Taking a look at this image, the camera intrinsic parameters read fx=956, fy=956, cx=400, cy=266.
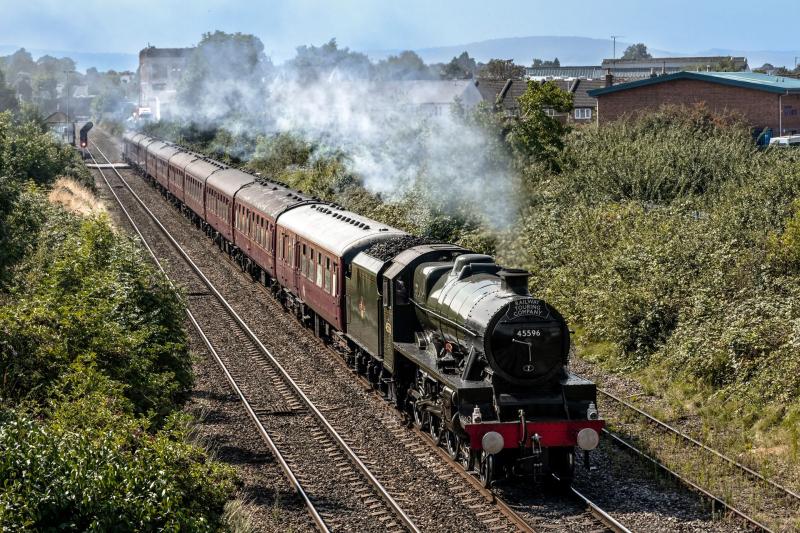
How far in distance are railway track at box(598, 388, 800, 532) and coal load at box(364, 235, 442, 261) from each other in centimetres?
507

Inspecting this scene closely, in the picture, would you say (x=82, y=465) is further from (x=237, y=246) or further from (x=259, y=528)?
(x=237, y=246)

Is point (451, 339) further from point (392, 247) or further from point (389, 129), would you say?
point (389, 129)

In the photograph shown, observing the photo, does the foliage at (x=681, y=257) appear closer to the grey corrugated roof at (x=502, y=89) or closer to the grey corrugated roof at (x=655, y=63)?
the grey corrugated roof at (x=502, y=89)

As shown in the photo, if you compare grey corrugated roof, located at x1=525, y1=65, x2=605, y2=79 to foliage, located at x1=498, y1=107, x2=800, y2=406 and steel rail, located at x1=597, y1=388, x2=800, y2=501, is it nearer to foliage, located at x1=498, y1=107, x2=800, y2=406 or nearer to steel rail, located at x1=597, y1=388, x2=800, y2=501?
foliage, located at x1=498, y1=107, x2=800, y2=406

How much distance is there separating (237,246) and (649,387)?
19926mm

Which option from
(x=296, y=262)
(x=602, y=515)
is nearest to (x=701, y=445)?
(x=602, y=515)

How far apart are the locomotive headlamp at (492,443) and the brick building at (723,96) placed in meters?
34.9

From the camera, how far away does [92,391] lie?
13117mm

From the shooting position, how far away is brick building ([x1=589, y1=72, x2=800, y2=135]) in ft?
154

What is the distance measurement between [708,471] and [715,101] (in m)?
37.3

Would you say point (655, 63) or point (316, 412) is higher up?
point (655, 63)

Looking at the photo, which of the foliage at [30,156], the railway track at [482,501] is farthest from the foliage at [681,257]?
the foliage at [30,156]

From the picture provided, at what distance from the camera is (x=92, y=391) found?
516 inches

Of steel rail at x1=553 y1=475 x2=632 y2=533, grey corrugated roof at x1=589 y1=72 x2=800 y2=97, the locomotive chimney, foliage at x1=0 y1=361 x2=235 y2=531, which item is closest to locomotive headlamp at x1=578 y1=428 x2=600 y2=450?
steel rail at x1=553 y1=475 x2=632 y2=533
